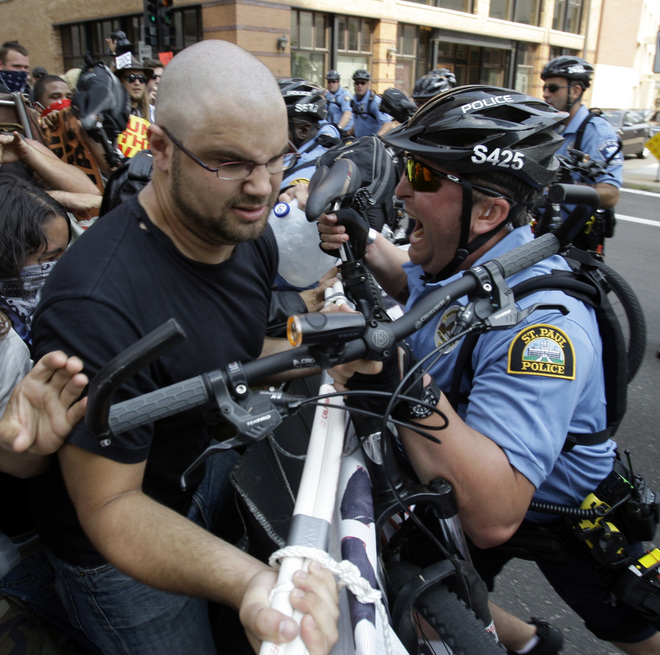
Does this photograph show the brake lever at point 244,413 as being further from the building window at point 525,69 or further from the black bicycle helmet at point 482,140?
Result: the building window at point 525,69

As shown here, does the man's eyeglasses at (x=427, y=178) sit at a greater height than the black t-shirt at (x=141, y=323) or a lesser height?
greater

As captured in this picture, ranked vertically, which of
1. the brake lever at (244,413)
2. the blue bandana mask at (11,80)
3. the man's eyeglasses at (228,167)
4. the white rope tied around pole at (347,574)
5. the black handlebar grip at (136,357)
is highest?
the blue bandana mask at (11,80)

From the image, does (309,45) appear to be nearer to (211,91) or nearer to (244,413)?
(211,91)

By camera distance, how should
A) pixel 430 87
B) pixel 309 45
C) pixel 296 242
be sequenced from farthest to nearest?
1. pixel 309 45
2. pixel 430 87
3. pixel 296 242

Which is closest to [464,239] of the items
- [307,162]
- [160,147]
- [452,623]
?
[160,147]

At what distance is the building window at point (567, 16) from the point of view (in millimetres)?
29812

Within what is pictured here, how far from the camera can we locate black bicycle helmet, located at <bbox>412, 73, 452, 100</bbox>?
7547 mm

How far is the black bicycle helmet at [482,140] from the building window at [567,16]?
109ft

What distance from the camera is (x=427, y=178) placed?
195 centimetres

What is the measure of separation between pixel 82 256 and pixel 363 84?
479 inches

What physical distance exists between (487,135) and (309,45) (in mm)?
20253

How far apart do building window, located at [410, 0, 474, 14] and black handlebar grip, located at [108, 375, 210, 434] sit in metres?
25.9

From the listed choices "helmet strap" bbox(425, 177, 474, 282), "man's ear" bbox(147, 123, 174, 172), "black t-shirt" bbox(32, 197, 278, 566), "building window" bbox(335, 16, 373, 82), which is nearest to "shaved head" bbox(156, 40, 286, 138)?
"man's ear" bbox(147, 123, 174, 172)

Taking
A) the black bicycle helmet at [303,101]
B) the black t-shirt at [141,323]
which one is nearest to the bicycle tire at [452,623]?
the black t-shirt at [141,323]
